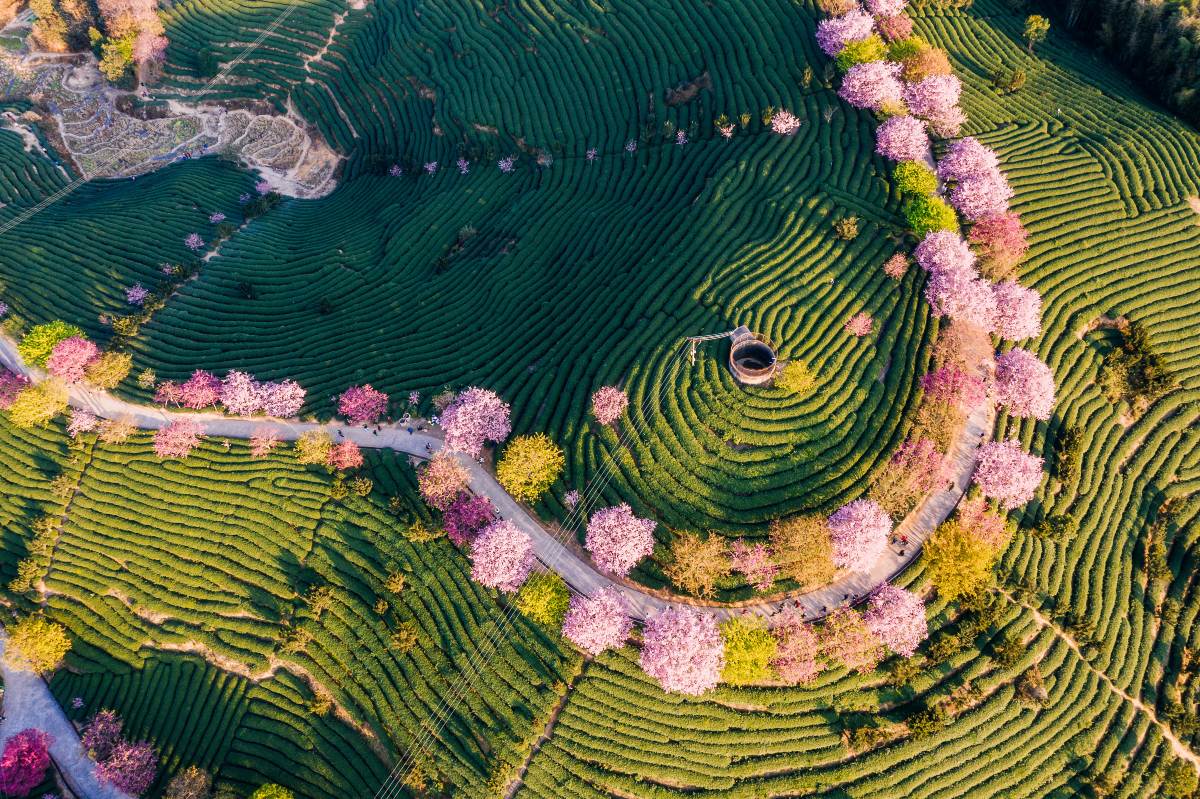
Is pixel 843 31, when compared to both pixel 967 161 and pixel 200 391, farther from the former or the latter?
pixel 200 391

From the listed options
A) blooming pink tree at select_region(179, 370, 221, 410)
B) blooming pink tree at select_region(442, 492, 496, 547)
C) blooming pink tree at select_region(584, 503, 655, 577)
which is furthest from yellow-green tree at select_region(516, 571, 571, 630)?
blooming pink tree at select_region(179, 370, 221, 410)

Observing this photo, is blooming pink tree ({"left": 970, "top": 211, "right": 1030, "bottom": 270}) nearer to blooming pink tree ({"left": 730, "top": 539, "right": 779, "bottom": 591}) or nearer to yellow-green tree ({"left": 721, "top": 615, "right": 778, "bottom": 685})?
blooming pink tree ({"left": 730, "top": 539, "right": 779, "bottom": 591})

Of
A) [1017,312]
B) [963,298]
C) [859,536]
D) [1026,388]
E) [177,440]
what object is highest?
[1017,312]

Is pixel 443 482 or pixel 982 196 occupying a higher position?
pixel 982 196

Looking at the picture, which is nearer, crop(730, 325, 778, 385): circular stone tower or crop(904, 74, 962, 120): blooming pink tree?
crop(730, 325, 778, 385): circular stone tower

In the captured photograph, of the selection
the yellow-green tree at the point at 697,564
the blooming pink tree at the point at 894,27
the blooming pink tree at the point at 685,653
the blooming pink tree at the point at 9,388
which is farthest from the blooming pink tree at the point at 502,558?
the blooming pink tree at the point at 894,27

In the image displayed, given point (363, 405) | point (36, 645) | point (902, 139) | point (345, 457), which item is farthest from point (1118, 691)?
point (36, 645)

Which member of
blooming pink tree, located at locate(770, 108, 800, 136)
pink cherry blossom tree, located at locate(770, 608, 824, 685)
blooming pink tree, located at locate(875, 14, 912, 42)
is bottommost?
pink cherry blossom tree, located at locate(770, 608, 824, 685)

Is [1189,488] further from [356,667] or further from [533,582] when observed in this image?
[356,667]
